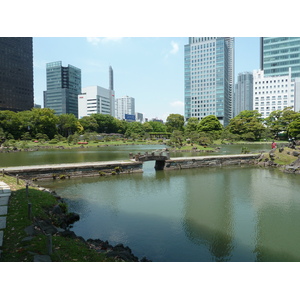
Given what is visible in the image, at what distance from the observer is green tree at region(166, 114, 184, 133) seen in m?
110

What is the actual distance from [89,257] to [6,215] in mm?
5602

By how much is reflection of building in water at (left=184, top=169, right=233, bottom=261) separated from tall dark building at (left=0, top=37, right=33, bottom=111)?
394 ft

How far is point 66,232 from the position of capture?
1173cm

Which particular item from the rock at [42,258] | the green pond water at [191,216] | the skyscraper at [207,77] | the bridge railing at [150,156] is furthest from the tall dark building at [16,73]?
the rock at [42,258]

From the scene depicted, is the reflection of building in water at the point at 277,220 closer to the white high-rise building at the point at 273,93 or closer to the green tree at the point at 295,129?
the green tree at the point at 295,129

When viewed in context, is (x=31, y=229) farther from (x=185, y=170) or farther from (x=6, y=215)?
(x=185, y=170)

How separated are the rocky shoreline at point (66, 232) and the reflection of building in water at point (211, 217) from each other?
348cm

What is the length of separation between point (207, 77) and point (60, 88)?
9561 centimetres

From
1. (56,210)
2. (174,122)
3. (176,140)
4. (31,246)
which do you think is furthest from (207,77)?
(31,246)

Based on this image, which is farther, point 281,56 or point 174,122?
point 281,56

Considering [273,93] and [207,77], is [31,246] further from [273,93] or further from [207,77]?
[207,77]

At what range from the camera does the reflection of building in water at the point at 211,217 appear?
12070mm

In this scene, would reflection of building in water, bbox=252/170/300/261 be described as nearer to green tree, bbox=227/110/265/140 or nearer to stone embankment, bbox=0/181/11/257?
stone embankment, bbox=0/181/11/257

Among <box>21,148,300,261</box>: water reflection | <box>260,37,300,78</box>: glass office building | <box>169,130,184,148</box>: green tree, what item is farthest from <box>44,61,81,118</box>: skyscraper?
<box>21,148,300,261</box>: water reflection
